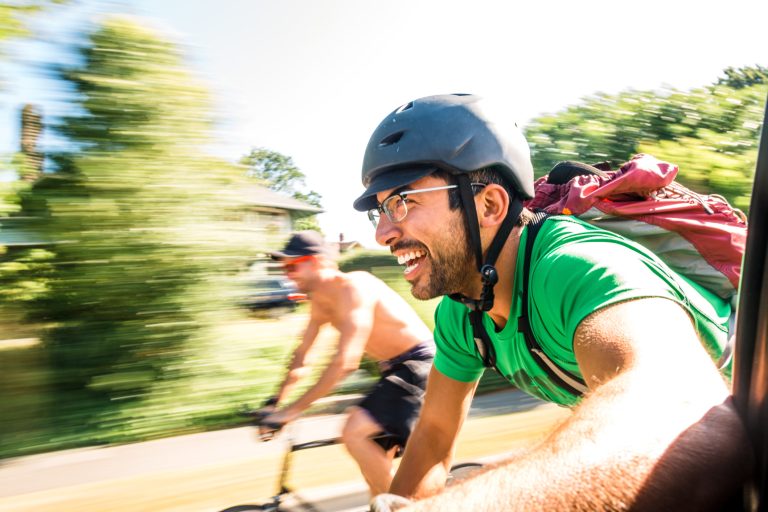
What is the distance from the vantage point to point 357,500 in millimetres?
4672

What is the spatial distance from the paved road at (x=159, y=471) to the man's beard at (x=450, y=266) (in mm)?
2852

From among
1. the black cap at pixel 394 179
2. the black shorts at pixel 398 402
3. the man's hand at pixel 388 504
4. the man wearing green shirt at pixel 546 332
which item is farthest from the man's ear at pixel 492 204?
the black shorts at pixel 398 402

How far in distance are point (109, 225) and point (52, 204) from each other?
25.2 inches

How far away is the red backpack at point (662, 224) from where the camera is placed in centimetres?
189

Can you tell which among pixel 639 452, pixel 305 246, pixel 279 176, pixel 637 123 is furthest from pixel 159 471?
pixel 279 176

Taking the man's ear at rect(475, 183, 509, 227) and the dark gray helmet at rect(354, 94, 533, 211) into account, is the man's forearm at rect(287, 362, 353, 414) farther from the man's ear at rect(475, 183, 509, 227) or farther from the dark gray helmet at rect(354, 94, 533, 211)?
the man's ear at rect(475, 183, 509, 227)

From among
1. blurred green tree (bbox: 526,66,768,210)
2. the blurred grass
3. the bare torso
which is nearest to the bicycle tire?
the bare torso

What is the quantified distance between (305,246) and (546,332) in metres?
3.12

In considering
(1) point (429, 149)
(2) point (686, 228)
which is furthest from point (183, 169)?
(2) point (686, 228)

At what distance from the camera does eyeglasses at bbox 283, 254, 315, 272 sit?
4805mm

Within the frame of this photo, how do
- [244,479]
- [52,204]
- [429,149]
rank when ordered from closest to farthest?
[429,149]
[244,479]
[52,204]

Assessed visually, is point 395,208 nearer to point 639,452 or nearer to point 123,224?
point 639,452

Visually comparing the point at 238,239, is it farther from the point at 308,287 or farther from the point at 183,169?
the point at 308,287

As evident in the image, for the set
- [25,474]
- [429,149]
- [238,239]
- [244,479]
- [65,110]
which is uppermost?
[429,149]
